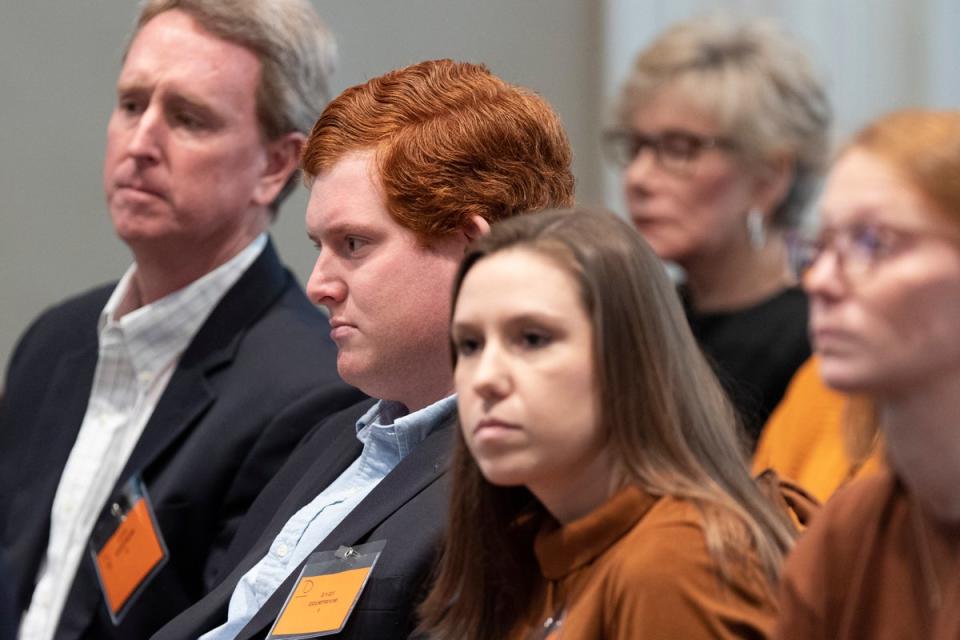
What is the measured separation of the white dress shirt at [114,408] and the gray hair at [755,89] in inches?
53.2

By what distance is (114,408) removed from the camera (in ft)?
10.5

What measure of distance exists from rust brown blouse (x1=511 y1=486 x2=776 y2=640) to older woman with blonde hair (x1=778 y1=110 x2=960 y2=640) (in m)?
0.14

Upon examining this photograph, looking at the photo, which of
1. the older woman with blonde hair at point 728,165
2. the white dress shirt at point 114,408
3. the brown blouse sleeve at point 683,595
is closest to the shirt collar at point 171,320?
the white dress shirt at point 114,408

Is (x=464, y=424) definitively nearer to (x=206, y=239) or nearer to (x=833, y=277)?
(x=833, y=277)

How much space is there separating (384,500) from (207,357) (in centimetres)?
107

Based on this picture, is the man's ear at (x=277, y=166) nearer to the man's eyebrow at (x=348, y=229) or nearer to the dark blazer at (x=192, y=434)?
the dark blazer at (x=192, y=434)

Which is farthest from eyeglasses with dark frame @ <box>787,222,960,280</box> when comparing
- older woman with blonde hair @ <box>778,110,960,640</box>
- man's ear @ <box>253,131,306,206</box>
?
man's ear @ <box>253,131,306,206</box>

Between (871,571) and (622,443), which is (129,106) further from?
(871,571)

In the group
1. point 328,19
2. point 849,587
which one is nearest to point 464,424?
point 849,587

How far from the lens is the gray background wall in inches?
194

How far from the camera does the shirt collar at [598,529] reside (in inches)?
63.2

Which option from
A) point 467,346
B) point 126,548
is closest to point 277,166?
point 126,548

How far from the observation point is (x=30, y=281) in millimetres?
4984

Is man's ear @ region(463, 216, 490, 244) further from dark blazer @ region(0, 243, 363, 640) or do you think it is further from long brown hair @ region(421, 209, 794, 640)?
dark blazer @ region(0, 243, 363, 640)
